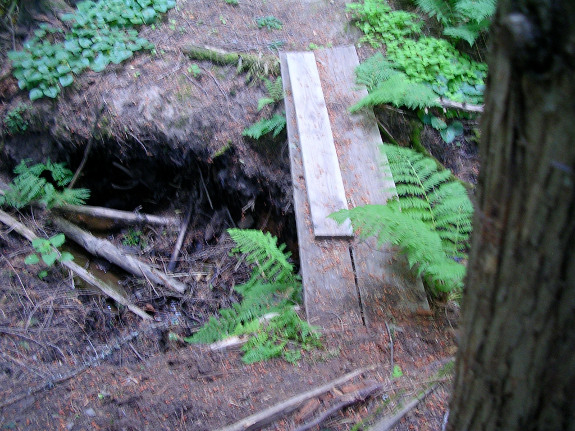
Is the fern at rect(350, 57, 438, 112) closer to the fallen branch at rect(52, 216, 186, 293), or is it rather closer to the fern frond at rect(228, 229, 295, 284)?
the fern frond at rect(228, 229, 295, 284)

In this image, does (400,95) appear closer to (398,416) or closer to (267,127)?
(267,127)

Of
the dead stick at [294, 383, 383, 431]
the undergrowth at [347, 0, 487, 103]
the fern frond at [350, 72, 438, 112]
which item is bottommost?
the dead stick at [294, 383, 383, 431]

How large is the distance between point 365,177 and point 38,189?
11.6 ft

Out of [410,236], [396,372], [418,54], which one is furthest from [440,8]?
[396,372]

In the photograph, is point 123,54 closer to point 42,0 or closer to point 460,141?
point 42,0

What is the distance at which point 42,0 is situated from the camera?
17.8 feet

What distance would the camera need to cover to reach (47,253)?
4.24 metres

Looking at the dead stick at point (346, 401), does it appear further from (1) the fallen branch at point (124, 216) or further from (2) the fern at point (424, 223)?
(1) the fallen branch at point (124, 216)

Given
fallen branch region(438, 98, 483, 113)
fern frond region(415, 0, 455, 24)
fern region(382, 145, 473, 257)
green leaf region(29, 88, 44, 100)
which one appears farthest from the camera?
green leaf region(29, 88, 44, 100)

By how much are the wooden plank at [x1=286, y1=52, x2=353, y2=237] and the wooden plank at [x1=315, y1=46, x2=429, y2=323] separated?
3.5 inches

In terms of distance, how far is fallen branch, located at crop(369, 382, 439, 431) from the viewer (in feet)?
7.36

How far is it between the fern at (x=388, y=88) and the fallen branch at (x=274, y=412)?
261cm

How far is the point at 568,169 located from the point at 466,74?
4158 millimetres

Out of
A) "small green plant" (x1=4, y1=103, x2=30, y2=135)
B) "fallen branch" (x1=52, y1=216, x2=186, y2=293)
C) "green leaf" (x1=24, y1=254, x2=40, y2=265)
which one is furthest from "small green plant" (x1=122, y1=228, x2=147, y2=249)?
"small green plant" (x1=4, y1=103, x2=30, y2=135)
